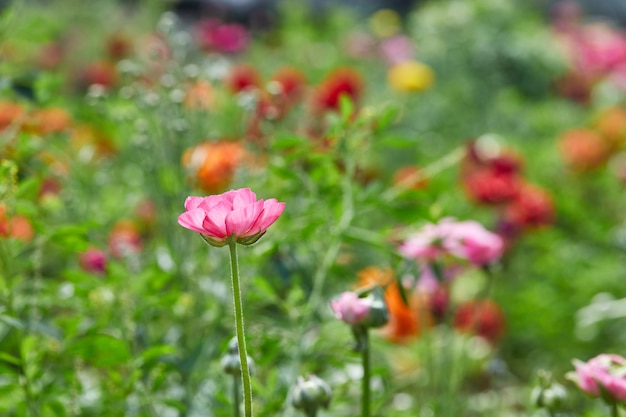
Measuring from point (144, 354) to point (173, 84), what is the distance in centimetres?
58

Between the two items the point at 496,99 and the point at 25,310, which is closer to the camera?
the point at 25,310

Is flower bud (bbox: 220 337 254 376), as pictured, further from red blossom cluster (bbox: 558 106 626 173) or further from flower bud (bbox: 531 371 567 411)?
red blossom cluster (bbox: 558 106 626 173)

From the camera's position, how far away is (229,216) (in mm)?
695

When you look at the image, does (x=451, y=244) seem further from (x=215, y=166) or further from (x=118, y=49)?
(x=118, y=49)

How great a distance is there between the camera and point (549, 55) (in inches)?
177

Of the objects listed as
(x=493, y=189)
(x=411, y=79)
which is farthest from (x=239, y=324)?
(x=411, y=79)

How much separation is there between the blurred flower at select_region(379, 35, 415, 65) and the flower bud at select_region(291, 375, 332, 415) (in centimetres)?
427

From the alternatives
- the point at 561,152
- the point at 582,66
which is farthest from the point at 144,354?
the point at 582,66

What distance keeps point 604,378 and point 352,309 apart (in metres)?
0.26

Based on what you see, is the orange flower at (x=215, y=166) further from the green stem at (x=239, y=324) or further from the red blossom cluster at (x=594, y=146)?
the red blossom cluster at (x=594, y=146)

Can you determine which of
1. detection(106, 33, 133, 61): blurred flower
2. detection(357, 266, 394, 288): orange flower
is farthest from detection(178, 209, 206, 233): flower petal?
→ detection(106, 33, 133, 61): blurred flower

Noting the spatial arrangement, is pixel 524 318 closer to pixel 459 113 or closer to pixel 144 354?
pixel 144 354

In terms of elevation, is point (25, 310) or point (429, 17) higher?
point (25, 310)

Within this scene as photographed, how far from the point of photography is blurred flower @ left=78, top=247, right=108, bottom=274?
4.49ft
